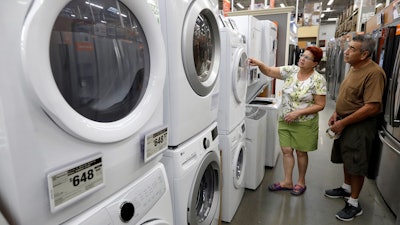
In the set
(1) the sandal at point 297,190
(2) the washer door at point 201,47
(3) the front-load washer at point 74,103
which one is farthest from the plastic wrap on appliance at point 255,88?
(3) the front-load washer at point 74,103

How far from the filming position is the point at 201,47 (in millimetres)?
1511

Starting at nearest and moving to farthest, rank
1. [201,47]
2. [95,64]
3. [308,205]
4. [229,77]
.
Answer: [95,64], [201,47], [229,77], [308,205]

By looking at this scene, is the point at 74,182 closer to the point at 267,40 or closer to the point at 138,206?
the point at 138,206

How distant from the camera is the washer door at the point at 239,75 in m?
1.95

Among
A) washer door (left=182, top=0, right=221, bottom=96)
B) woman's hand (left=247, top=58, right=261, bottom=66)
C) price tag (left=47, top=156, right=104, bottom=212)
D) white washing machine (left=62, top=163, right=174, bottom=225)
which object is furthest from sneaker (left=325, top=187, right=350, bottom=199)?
price tag (left=47, top=156, right=104, bottom=212)

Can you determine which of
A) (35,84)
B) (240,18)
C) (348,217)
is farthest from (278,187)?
(35,84)

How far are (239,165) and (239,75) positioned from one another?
2.78 ft

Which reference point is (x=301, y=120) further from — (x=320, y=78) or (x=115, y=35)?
(x=115, y=35)

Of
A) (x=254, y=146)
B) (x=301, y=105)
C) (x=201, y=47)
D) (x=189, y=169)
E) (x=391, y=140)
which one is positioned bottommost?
(x=254, y=146)

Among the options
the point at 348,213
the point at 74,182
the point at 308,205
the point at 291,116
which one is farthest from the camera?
the point at 308,205

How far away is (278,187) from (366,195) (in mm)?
880

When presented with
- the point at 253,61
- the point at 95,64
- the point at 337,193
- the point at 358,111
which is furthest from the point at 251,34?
the point at 95,64

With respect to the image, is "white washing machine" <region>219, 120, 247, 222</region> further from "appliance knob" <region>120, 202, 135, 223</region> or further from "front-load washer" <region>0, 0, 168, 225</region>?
"appliance knob" <region>120, 202, 135, 223</region>

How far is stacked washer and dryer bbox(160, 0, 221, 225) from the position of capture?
1.20 m
